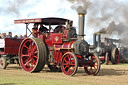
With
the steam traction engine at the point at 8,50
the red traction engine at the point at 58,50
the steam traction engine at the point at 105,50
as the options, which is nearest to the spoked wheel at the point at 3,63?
the steam traction engine at the point at 8,50

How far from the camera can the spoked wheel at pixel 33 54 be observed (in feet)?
37.6

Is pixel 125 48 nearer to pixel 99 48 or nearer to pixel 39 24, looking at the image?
pixel 99 48

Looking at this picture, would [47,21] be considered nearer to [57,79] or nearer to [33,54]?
[33,54]

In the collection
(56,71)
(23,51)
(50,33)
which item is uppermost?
(50,33)

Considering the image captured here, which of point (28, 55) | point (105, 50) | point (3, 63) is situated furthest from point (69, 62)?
point (105, 50)

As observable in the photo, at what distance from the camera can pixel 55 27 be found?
13219 mm

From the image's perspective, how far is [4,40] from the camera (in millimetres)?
13445

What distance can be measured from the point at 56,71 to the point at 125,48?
473 inches

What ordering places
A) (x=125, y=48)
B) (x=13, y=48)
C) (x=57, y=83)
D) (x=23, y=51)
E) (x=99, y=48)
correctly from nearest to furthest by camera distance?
(x=57, y=83)
(x=23, y=51)
(x=13, y=48)
(x=99, y=48)
(x=125, y=48)

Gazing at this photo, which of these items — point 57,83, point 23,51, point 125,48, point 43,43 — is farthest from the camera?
point 125,48

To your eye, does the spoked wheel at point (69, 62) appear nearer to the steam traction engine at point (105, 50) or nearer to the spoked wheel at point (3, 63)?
the spoked wheel at point (3, 63)

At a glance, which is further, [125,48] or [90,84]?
[125,48]

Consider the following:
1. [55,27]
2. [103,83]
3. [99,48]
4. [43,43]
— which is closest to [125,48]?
[99,48]

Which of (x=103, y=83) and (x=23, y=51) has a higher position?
(x=23, y=51)
